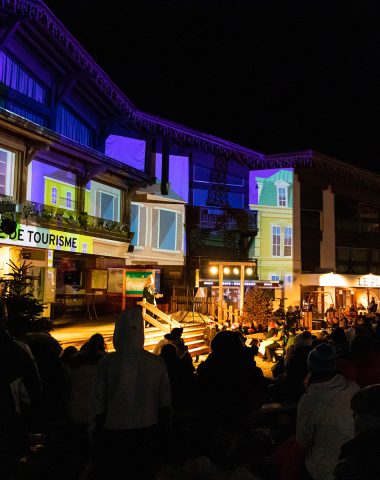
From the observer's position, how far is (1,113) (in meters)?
13.5

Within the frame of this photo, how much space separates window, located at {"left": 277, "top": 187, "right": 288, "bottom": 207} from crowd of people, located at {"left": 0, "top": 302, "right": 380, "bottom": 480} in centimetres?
2621

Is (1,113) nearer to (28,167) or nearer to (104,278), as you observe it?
(28,167)

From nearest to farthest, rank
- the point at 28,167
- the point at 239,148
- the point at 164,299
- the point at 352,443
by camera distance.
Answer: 1. the point at 352,443
2. the point at 28,167
3. the point at 164,299
4. the point at 239,148

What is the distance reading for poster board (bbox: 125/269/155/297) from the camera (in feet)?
59.6

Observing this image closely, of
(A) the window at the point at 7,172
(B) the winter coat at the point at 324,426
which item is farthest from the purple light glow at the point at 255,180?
(B) the winter coat at the point at 324,426

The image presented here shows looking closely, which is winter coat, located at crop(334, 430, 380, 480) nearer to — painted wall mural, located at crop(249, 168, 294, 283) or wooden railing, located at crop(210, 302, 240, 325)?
wooden railing, located at crop(210, 302, 240, 325)

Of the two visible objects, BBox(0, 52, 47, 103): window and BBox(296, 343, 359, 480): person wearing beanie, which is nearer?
BBox(296, 343, 359, 480): person wearing beanie

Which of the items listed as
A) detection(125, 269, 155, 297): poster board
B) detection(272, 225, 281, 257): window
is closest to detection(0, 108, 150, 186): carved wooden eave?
detection(125, 269, 155, 297): poster board

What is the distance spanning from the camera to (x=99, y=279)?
70.9ft

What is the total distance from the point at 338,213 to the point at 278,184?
7.01 metres

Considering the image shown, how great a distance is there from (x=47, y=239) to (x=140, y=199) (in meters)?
9.53

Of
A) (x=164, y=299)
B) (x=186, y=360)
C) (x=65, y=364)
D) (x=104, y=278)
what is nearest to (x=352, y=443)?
(x=65, y=364)

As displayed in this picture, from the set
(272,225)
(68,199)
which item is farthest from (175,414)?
(272,225)

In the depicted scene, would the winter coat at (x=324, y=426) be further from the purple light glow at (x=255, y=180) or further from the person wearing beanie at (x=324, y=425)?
the purple light glow at (x=255, y=180)
